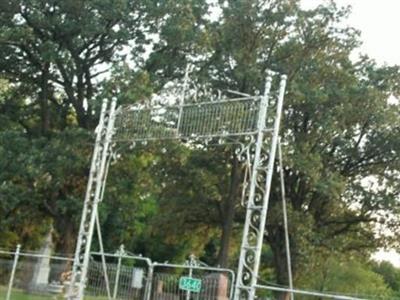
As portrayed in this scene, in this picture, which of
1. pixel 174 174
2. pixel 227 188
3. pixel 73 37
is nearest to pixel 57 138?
pixel 73 37

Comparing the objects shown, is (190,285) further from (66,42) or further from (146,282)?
(66,42)

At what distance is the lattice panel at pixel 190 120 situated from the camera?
1143 centimetres

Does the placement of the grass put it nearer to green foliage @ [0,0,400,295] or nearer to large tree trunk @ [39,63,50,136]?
green foliage @ [0,0,400,295]

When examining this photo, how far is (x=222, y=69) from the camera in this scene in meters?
22.3

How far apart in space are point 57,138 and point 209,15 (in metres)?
6.59

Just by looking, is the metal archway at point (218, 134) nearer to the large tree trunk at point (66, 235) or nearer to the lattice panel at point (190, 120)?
the lattice panel at point (190, 120)

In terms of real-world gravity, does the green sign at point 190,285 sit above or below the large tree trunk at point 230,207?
below

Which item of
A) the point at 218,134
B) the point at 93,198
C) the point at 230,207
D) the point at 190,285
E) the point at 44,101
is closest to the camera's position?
the point at 190,285

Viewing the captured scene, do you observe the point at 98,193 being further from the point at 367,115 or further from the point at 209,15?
the point at 367,115

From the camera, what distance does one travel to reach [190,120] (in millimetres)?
12391

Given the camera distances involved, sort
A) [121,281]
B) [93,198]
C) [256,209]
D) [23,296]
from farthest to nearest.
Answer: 1. [23,296]
2. [93,198]
3. [121,281]
4. [256,209]

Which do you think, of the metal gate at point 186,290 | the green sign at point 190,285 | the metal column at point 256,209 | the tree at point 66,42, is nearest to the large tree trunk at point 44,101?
the tree at point 66,42

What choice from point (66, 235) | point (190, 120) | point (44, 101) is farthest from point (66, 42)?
point (190, 120)

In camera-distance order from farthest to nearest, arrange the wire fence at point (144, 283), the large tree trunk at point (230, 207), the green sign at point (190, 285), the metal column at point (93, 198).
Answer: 1. the large tree trunk at point (230, 207)
2. the metal column at point (93, 198)
3. the wire fence at point (144, 283)
4. the green sign at point (190, 285)
